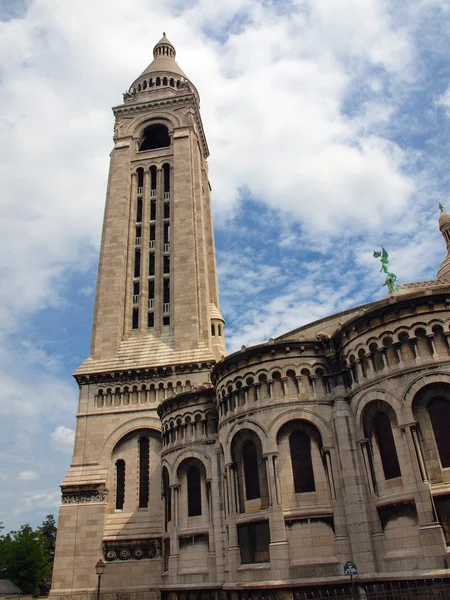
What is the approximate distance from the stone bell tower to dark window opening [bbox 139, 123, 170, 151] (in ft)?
0.37

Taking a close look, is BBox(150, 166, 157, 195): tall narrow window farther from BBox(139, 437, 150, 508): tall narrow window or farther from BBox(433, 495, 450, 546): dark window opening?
BBox(433, 495, 450, 546): dark window opening

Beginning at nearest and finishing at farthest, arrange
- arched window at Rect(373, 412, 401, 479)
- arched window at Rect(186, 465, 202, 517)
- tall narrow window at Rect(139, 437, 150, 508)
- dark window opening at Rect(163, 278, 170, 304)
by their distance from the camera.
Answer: arched window at Rect(373, 412, 401, 479) → arched window at Rect(186, 465, 202, 517) → tall narrow window at Rect(139, 437, 150, 508) → dark window opening at Rect(163, 278, 170, 304)

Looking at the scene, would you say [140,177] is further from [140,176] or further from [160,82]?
[160,82]

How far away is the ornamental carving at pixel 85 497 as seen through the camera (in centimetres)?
3497

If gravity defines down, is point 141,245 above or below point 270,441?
above

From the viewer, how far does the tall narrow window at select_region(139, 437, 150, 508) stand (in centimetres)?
3544

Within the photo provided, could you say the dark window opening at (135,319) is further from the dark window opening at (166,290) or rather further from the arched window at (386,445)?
the arched window at (386,445)

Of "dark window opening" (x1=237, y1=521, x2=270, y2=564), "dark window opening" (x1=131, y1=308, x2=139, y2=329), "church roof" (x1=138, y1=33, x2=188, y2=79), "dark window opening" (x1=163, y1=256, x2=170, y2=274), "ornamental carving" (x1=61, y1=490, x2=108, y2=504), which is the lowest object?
"dark window opening" (x1=237, y1=521, x2=270, y2=564)

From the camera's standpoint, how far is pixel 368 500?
2169 cm

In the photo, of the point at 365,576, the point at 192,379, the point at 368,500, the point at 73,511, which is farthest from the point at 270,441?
the point at 73,511

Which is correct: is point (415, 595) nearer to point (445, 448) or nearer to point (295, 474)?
point (445, 448)

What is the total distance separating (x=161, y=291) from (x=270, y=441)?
22.7m

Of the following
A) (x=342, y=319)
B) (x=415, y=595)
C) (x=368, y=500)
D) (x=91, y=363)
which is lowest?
(x=415, y=595)

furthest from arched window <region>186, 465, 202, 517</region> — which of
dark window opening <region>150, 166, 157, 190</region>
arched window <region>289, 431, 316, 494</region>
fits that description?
dark window opening <region>150, 166, 157, 190</region>
